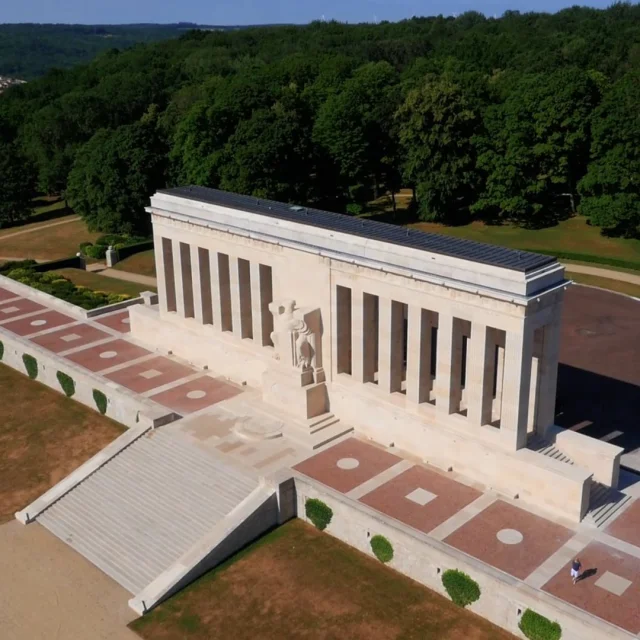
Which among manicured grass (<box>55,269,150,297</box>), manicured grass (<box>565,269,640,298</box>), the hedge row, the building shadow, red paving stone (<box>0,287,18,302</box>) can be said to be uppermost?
the hedge row

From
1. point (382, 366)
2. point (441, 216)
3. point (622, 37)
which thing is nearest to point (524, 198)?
point (441, 216)

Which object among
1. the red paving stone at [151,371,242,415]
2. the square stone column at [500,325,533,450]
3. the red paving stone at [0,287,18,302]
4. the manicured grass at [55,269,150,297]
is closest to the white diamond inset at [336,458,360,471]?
the square stone column at [500,325,533,450]

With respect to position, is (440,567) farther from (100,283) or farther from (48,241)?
(48,241)

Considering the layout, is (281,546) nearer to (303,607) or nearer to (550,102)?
(303,607)

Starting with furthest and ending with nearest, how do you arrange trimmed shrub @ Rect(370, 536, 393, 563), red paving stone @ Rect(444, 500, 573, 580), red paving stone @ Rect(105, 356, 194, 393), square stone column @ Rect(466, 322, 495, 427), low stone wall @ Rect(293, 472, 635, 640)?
red paving stone @ Rect(105, 356, 194, 393), square stone column @ Rect(466, 322, 495, 427), trimmed shrub @ Rect(370, 536, 393, 563), red paving stone @ Rect(444, 500, 573, 580), low stone wall @ Rect(293, 472, 635, 640)

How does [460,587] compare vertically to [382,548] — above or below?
above

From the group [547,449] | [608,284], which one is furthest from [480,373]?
[608,284]

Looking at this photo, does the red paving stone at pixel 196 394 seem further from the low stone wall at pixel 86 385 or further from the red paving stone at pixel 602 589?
the red paving stone at pixel 602 589

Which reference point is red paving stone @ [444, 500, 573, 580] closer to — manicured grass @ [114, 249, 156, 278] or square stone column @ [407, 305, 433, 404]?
square stone column @ [407, 305, 433, 404]
